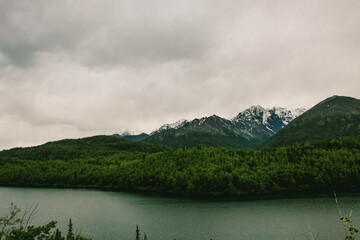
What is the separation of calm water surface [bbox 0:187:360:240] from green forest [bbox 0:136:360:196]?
1058 inches

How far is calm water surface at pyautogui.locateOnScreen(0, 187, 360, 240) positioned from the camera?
59.2 m

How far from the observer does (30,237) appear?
18.3 meters

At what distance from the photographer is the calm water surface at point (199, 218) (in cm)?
5915

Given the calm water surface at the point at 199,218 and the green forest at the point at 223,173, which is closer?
the calm water surface at the point at 199,218

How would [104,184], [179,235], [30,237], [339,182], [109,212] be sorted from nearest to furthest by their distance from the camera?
[30,237] < [179,235] < [109,212] < [339,182] < [104,184]

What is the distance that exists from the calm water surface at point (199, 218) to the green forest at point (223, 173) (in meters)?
26.9

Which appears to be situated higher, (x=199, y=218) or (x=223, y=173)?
(x=223, y=173)

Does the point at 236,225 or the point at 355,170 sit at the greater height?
the point at 355,170

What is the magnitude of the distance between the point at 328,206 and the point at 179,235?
58.2m

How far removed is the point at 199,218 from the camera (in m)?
76.9

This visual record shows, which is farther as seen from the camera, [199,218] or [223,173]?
[223,173]

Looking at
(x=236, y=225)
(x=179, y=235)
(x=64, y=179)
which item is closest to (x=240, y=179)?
(x=236, y=225)

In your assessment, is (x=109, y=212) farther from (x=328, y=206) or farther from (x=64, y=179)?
(x=64, y=179)

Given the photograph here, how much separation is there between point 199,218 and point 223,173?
61.4 m
